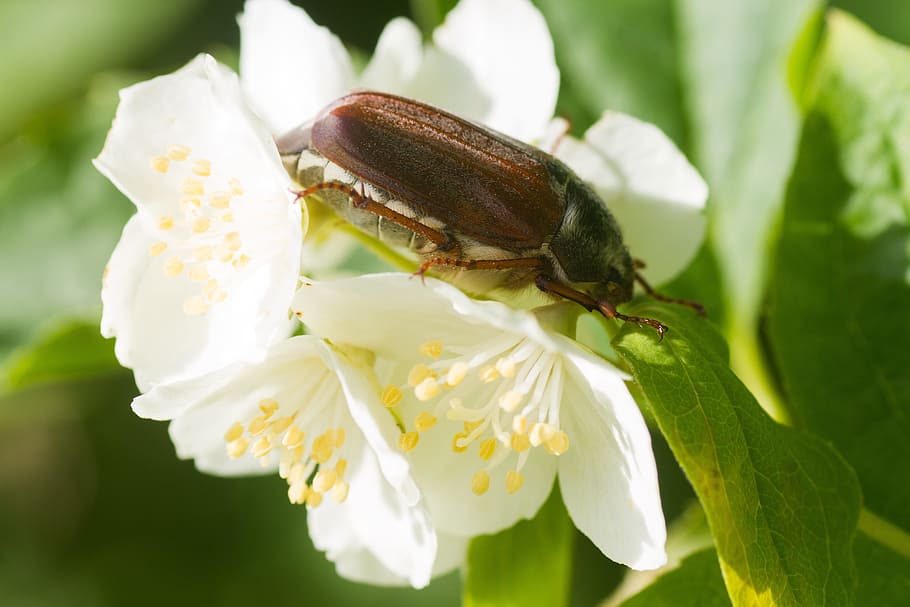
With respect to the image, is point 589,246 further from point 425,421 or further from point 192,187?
point 192,187

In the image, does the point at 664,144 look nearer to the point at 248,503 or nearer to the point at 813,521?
the point at 813,521

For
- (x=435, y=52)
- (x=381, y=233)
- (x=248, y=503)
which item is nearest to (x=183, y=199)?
(x=381, y=233)

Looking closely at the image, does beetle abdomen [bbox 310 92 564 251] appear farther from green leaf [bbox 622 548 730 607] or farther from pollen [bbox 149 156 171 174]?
green leaf [bbox 622 548 730 607]

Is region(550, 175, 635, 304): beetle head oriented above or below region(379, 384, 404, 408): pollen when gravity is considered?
above

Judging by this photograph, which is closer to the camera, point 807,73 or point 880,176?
point 880,176

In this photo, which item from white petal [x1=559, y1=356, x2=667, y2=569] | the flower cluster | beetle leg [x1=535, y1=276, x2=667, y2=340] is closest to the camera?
white petal [x1=559, y1=356, x2=667, y2=569]

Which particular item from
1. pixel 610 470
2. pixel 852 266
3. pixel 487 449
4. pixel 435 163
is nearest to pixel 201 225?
pixel 435 163

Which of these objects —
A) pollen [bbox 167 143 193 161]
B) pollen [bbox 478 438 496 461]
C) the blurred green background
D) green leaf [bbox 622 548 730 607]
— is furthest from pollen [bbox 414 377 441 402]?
the blurred green background

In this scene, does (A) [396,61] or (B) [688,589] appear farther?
(A) [396,61]
